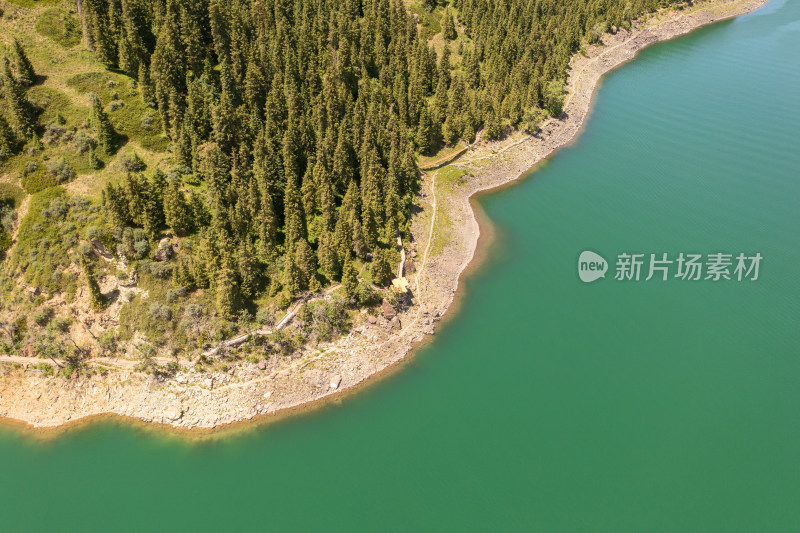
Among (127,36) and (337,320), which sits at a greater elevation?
(127,36)

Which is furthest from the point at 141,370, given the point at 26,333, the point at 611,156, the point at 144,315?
the point at 611,156

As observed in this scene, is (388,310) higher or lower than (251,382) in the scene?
higher

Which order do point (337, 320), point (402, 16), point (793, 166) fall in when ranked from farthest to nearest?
point (402, 16) → point (793, 166) → point (337, 320)

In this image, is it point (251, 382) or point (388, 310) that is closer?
point (251, 382)

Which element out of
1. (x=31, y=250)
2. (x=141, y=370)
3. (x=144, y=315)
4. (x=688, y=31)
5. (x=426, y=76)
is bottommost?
(x=141, y=370)

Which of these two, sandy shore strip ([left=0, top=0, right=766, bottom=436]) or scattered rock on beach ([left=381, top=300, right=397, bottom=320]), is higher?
scattered rock on beach ([left=381, top=300, right=397, bottom=320])

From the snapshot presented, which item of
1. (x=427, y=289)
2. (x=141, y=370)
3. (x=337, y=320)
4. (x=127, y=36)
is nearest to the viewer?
(x=141, y=370)

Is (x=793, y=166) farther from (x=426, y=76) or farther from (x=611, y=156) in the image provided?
(x=426, y=76)

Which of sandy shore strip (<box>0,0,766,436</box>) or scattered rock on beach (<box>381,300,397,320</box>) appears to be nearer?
sandy shore strip (<box>0,0,766,436</box>)

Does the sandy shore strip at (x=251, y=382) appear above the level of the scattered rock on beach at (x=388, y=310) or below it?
below

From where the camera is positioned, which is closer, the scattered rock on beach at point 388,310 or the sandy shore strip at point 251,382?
the sandy shore strip at point 251,382

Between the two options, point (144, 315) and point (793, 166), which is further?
point (793, 166)
